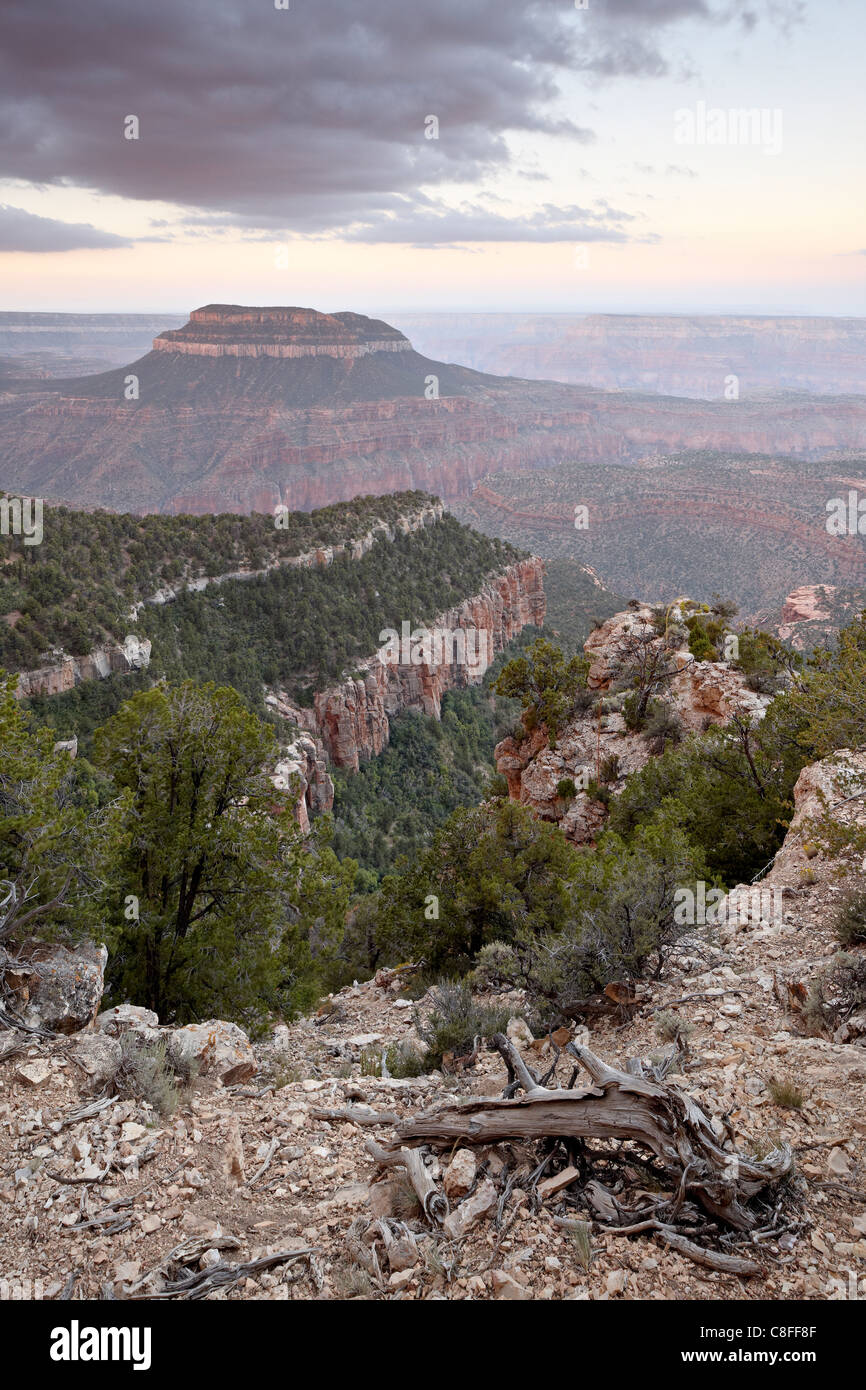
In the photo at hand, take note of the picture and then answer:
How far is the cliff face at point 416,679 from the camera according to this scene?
4691cm

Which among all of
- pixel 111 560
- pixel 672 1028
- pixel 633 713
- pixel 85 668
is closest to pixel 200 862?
pixel 672 1028

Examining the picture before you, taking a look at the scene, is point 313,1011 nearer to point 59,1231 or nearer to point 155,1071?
point 155,1071

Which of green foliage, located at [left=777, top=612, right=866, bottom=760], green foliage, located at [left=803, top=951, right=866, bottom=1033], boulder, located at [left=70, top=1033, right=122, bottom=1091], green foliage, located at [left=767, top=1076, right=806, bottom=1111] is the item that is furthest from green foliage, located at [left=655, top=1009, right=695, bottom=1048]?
boulder, located at [left=70, top=1033, right=122, bottom=1091]

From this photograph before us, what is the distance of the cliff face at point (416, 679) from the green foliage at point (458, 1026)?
36.3 m

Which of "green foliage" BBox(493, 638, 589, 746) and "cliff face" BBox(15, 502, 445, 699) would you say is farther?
"cliff face" BBox(15, 502, 445, 699)

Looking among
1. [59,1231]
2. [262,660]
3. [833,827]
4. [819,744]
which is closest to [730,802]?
[819,744]

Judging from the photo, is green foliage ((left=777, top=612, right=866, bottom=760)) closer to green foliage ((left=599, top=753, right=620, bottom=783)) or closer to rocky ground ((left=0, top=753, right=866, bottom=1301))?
rocky ground ((left=0, top=753, right=866, bottom=1301))

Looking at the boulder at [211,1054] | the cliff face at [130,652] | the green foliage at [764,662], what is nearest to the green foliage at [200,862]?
the boulder at [211,1054]

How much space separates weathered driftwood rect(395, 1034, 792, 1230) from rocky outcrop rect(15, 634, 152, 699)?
1132 inches

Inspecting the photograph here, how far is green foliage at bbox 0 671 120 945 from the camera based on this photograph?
26.0ft

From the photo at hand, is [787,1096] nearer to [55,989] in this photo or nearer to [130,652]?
[55,989]

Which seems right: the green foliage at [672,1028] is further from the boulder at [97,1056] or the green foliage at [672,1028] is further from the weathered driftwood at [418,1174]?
the boulder at [97,1056]

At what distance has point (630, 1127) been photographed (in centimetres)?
440
